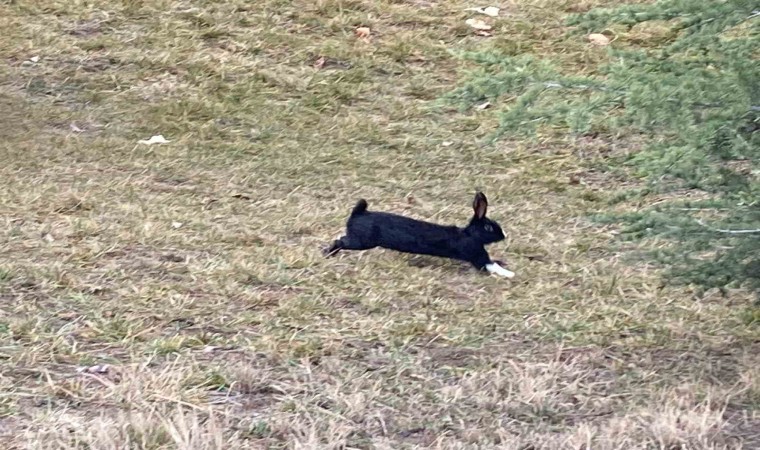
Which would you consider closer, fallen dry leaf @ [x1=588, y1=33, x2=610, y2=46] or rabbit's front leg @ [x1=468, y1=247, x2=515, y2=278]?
rabbit's front leg @ [x1=468, y1=247, x2=515, y2=278]

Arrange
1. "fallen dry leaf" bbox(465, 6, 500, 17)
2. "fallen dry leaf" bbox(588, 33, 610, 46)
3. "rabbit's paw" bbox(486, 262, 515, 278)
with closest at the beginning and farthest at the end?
"rabbit's paw" bbox(486, 262, 515, 278), "fallen dry leaf" bbox(588, 33, 610, 46), "fallen dry leaf" bbox(465, 6, 500, 17)

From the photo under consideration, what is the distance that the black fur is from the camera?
5.12m

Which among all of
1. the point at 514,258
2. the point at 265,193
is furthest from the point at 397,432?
the point at 265,193

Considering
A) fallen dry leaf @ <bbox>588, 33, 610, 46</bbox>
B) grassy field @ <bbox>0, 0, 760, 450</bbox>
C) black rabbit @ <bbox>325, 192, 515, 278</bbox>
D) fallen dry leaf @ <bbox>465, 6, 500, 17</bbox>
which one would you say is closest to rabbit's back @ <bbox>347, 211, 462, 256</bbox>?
black rabbit @ <bbox>325, 192, 515, 278</bbox>

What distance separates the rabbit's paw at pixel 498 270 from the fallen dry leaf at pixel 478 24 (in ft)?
15.2

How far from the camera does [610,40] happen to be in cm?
916

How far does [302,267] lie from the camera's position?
5023 millimetres

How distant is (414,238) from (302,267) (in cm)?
54

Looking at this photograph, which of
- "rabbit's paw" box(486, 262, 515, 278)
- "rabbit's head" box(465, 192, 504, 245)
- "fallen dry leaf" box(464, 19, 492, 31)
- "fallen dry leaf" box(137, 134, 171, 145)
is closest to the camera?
"rabbit's paw" box(486, 262, 515, 278)

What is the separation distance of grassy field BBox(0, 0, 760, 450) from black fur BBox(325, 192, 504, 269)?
3.9 inches

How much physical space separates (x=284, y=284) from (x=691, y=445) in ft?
6.73

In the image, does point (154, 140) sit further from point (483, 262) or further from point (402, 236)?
point (483, 262)

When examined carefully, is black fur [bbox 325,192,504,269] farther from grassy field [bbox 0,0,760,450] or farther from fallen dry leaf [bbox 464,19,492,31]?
fallen dry leaf [bbox 464,19,492,31]

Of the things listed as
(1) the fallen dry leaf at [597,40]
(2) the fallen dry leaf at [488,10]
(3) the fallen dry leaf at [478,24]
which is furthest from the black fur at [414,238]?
→ (2) the fallen dry leaf at [488,10]
